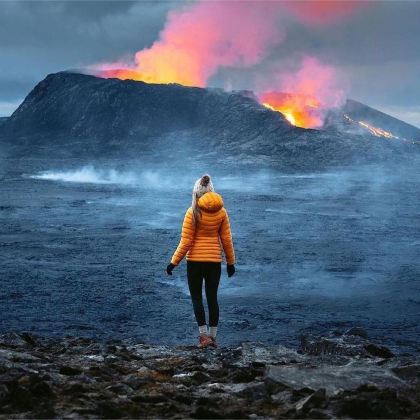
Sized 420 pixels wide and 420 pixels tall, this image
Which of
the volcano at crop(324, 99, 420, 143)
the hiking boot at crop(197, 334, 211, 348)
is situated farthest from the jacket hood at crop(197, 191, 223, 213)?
the volcano at crop(324, 99, 420, 143)

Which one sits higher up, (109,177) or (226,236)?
(109,177)

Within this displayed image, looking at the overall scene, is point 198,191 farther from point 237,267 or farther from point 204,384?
point 237,267

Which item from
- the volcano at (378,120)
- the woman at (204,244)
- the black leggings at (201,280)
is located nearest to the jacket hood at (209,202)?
the woman at (204,244)

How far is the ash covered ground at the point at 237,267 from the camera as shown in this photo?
1069cm

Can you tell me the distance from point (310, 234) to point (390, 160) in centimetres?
4344

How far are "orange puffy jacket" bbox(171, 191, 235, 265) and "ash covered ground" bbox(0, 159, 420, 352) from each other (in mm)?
2057

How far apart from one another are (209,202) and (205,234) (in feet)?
1.50

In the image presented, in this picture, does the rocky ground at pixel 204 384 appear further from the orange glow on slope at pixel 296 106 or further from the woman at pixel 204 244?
the orange glow on slope at pixel 296 106

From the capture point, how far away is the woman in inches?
316

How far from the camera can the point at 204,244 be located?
8.17 m

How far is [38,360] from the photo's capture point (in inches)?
269

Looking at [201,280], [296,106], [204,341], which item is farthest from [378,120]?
[204,341]

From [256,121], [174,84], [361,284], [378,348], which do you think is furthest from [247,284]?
[174,84]

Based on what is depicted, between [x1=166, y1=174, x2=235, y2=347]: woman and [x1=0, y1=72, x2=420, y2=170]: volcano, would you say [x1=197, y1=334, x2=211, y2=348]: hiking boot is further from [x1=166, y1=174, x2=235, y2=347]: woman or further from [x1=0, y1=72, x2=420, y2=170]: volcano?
[x1=0, y1=72, x2=420, y2=170]: volcano
